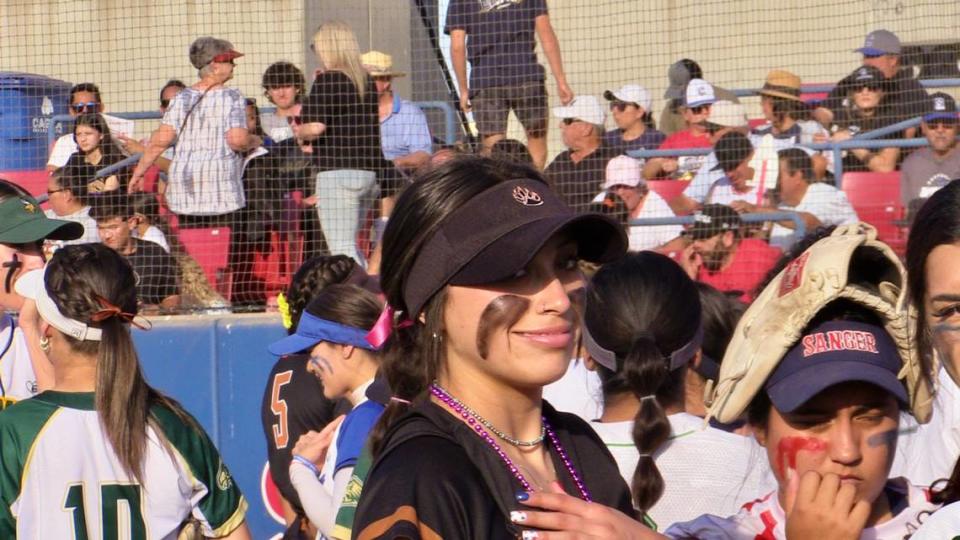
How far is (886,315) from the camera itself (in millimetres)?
2270

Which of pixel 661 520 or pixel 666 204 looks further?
pixel 666 204

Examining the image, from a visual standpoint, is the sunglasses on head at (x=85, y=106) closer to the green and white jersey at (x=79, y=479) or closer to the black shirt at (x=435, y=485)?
the green and white jersey at (x=79, y=479)

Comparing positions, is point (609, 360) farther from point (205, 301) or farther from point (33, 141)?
point (33, 141)

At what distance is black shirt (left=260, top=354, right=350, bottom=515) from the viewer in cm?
524

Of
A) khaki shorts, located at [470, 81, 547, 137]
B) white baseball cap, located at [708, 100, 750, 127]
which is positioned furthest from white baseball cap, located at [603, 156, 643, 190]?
white baseball cap, located at [708, 100, 750, 127]

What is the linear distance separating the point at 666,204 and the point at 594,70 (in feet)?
5.06

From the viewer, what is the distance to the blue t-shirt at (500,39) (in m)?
8.78

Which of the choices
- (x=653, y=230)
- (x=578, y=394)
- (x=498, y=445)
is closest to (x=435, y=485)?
(x=498, y=445)

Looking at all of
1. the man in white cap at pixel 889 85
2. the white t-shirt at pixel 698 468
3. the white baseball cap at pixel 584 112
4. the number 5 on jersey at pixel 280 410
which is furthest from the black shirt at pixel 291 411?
the man in white cap at pixel 889 85

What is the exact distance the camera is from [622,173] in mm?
Answer: 8094

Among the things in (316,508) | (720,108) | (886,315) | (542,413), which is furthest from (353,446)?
(720,108)

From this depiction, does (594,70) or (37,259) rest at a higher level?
(594,70)

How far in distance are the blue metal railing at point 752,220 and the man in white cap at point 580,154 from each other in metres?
0.39

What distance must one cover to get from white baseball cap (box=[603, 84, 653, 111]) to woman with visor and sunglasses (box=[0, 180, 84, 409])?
4.74 metres
